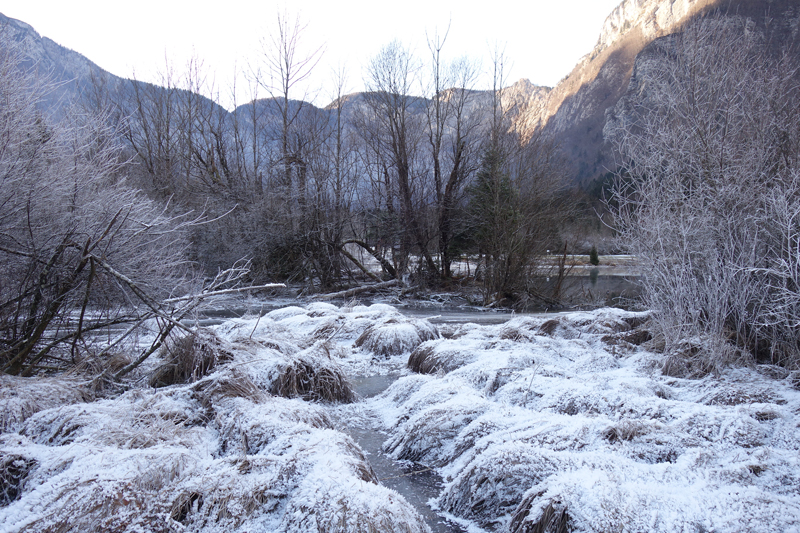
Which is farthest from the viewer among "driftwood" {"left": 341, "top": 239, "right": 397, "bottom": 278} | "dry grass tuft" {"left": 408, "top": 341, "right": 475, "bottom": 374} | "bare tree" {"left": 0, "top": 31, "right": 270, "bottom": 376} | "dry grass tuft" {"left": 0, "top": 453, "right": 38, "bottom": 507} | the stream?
"driftwood" {"left": 341, "top": 239, "right": 397, "bottom": 278}

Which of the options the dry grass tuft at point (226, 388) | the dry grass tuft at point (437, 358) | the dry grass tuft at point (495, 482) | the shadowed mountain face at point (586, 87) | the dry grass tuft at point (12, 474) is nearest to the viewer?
the dry grass tuft at point (12, 474)

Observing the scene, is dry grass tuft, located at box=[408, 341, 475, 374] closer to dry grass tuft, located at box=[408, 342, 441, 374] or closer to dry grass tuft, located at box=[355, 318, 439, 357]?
dry grass tuft, located at box=[408, 342, 441, 374]

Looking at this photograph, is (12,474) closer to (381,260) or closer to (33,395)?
(33,395)

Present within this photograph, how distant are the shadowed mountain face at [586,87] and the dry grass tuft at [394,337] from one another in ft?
41.2

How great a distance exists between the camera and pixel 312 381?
5.82 m

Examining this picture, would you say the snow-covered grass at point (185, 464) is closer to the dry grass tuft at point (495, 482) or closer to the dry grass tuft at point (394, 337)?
the dry grass tuft at point (495, 482)

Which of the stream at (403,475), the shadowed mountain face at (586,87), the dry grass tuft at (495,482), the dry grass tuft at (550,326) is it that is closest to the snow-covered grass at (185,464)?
the stream at (403,475)

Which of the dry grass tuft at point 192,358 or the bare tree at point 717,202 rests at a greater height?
the bare tree at point 717,202

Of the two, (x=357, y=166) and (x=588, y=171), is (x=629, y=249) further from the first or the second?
(x=588, y=171)

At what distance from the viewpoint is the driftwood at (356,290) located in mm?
16438

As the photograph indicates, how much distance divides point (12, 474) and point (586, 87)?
139 metres

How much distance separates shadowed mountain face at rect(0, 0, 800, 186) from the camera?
20438mm

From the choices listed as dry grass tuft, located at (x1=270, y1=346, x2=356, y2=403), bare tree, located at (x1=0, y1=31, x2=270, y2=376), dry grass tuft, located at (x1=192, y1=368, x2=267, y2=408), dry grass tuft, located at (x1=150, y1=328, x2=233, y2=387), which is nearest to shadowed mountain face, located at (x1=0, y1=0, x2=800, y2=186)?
dry grass tuft, located at (x1=270, y1=346, x2=356, y2=403)

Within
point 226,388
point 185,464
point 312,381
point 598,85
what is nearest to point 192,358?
point 226,388
